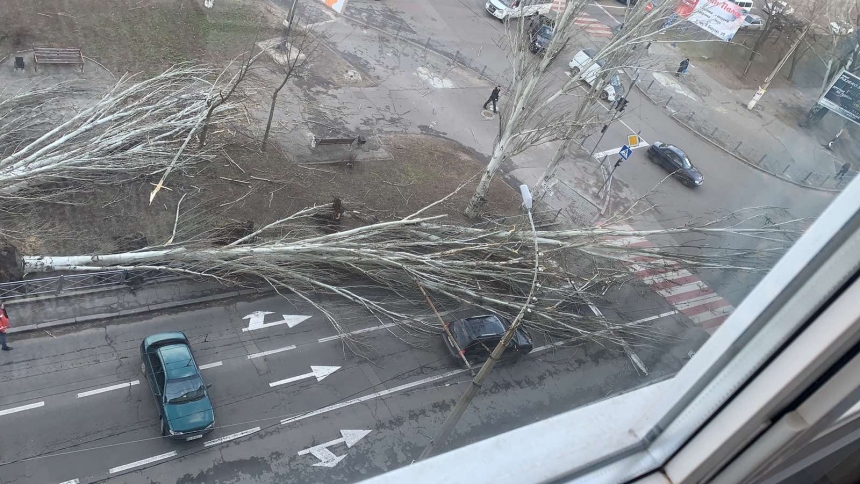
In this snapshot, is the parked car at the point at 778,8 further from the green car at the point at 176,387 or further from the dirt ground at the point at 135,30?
the dirt ground at the point at 135,30

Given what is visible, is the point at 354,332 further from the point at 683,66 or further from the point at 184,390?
the point at 683,66

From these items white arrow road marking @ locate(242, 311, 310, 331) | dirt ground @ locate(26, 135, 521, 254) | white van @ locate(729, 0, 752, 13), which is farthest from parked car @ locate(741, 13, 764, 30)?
white arrow road marking @ locate(242, 311, 310, 331)

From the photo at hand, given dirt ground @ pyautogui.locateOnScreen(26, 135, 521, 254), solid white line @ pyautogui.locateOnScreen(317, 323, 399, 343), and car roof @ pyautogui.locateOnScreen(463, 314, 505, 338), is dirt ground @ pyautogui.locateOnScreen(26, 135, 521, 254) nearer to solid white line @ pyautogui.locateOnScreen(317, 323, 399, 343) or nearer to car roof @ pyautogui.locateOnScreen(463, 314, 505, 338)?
solid white line @ pyautogui.locateOnScreen(317, 323, 399, 343)

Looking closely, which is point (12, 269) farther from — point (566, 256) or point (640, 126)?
point (640, 126)

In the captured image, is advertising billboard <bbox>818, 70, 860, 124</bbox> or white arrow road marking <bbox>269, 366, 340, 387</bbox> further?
white arrow road marking <bbox>269, 366, 340, 387</bbox>

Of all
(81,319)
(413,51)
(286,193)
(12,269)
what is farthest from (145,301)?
(413,51)

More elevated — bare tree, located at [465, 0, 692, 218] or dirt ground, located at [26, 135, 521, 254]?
bare tree, located at [465, 0, 692, 218]

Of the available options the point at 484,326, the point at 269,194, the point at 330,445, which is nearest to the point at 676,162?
the point at 484,326
